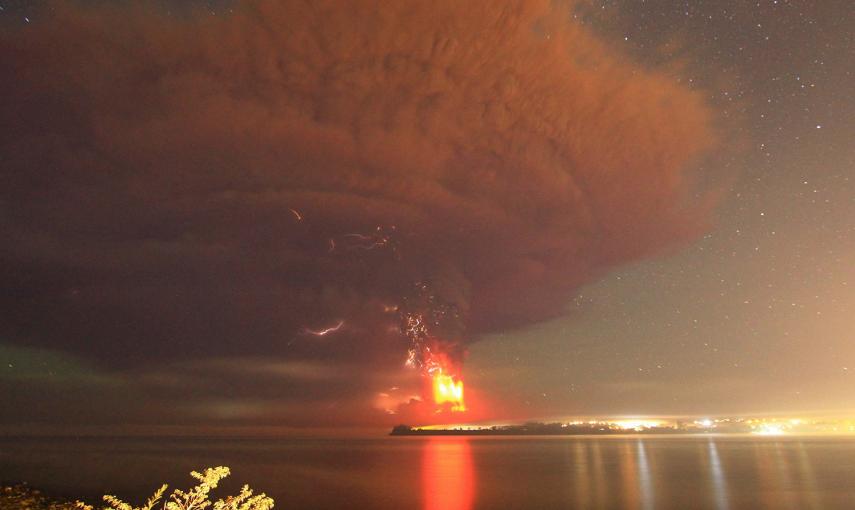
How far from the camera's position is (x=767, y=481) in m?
62.9

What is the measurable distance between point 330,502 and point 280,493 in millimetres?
8459

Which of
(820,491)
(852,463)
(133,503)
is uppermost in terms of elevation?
(852,463)

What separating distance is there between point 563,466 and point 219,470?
81484mm

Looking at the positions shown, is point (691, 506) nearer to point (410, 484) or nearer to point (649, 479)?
point (649, 479)

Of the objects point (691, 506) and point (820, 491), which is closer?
point (691, 506)

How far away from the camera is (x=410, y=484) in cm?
6325

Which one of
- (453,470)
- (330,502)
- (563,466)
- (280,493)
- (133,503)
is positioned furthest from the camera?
(563,466)

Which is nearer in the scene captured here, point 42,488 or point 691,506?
point 691,506

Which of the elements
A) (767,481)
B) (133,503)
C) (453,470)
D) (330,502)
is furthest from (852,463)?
(133,503)

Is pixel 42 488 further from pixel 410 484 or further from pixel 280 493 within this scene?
pixel 410 484

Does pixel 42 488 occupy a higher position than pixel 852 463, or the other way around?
pixel 852 463

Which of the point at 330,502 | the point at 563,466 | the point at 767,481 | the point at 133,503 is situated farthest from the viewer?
the point at 563,466

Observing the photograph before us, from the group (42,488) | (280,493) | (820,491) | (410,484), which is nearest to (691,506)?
(820,491)

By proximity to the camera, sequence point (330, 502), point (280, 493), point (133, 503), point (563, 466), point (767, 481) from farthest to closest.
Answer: point (563, 466) < point (767, 481) < point (280, 493) < point (330, 502) < point (133, 503)
